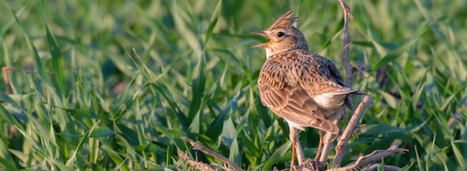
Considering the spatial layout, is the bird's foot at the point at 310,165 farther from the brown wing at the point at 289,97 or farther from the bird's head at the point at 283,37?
the bird's head at the point at 283,37

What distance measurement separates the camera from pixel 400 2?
7871 millimetres

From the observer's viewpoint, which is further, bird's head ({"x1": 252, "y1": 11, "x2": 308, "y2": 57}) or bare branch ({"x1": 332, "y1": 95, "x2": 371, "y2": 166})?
bird's head ({"x1": 252, "y1": 11, "x2": 308, "y2": 57})

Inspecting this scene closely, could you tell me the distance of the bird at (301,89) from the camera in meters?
3.46

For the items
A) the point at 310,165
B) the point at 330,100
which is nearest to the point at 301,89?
the point at 330,100

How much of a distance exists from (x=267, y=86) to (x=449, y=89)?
70.1 inches

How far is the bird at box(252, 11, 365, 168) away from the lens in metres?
3.46

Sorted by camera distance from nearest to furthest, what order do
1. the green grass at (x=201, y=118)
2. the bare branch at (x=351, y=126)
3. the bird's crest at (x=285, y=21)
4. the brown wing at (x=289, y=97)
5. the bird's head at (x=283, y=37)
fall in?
the bare branch at (x=351, y=126) → the brown wing at (x=289, y=97) → the green grass at (x=201, y=118) → the bird's crest at (x=285, y=21) → the bird's head at (x=283, y=37)

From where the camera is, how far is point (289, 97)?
376 cm

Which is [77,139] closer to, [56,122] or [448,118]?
[56,122]

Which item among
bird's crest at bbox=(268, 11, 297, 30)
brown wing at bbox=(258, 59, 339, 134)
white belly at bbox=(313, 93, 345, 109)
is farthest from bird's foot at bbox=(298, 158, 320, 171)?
bird's crest at bbox=(268, 11, 297, 30)

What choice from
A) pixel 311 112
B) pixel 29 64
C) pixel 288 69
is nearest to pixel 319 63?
pixel 288 69

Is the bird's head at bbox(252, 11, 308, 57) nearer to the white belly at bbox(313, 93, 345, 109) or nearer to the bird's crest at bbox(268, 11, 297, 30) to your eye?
the bird's crest at bbox(268, 11, 297, 30)

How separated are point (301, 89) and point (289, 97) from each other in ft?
0.32

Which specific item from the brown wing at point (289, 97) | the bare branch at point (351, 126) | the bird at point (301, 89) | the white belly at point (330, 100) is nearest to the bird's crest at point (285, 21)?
the bird at point (301, 89)
